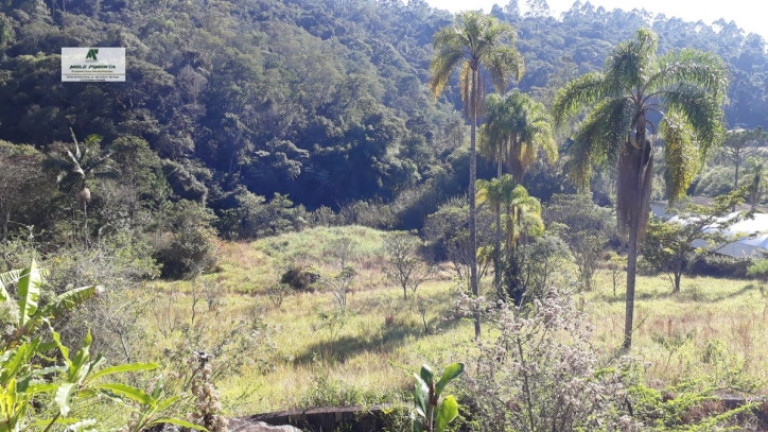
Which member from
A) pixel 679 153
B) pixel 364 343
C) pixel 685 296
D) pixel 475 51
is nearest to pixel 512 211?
pixel 475 51

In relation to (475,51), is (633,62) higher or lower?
lower

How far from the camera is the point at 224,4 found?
63094 millimetres

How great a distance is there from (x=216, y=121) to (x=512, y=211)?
32146 millimetres

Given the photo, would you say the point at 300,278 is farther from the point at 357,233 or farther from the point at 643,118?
the point at 643,118

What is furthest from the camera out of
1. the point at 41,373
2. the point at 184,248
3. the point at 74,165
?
the point at 184,248

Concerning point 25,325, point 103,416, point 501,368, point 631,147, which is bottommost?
point 103,416

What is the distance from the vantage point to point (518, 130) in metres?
16.6

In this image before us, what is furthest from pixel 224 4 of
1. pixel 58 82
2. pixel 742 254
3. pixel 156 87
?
pixel 742 254

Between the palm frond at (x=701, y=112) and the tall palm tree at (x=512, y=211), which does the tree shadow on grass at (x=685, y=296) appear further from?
the palm frond at (x=701, y=112)

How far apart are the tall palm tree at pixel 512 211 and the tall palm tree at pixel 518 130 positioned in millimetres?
1248

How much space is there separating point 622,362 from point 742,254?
1075 inches

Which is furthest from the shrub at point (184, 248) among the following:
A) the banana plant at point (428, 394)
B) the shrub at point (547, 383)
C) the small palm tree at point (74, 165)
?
the banana plant at point (428, 394)

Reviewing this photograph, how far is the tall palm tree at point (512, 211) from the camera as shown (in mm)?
14133

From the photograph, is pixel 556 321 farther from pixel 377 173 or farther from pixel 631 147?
pixel 377 173
